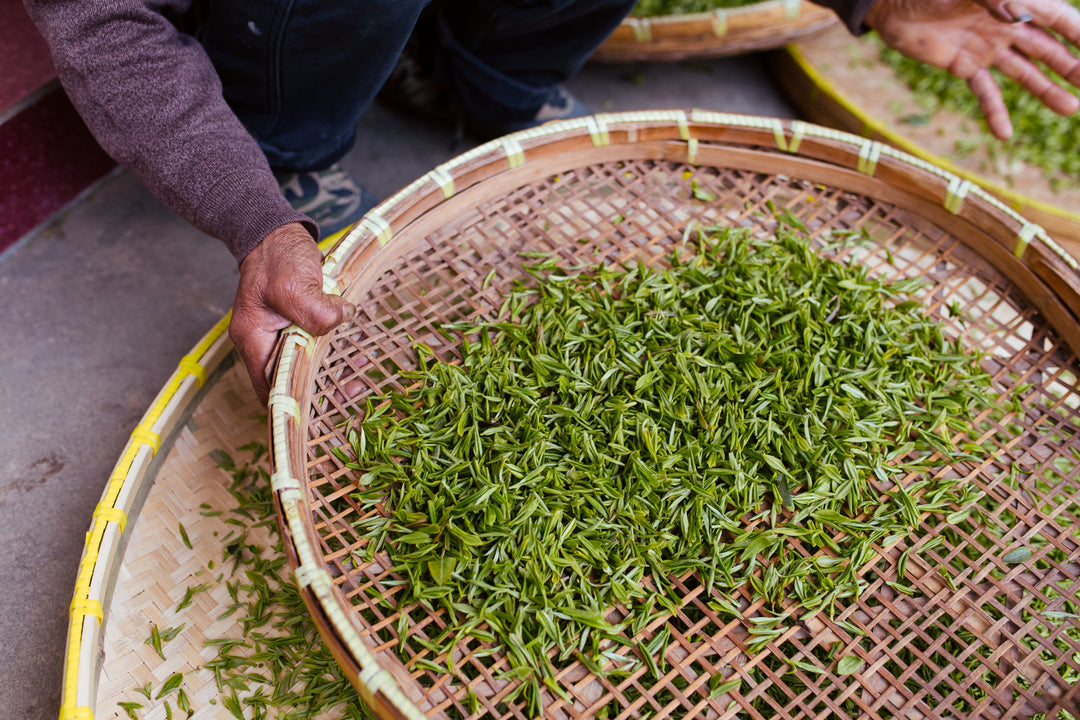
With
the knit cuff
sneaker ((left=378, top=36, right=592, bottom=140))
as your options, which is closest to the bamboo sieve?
the knit cuff

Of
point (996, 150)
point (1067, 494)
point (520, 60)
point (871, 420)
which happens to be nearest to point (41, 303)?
point (520, 60)

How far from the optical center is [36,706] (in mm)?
1363

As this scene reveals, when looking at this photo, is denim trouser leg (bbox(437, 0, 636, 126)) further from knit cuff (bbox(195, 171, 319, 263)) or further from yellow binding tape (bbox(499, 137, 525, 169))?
knit cuff (bbox(195, 171, 319, 263))

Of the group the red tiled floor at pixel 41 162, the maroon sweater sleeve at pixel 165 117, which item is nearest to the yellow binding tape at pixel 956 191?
the maroon sweater sleeve at pixel 165 117

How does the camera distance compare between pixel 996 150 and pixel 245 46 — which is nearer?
pixel 245 46

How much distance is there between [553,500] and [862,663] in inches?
19.6

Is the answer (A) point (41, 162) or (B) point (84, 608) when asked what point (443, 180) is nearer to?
(B) point (84, 608)

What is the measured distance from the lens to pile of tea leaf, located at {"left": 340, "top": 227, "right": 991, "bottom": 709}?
113cm

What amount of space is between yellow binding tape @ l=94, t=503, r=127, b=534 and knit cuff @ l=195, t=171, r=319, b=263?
0.44m

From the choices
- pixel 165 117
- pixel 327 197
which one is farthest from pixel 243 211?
pixel 327 197

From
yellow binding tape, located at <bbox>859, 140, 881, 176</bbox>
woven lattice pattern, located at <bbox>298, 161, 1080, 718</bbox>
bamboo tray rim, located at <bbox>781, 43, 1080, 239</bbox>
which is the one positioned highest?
yellow binding tape, located at <bbox>859, 140, 881, 176</bbox>

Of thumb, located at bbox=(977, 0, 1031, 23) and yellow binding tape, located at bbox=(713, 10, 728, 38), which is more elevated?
thumb, located at bbox=(977, 0, 1031, 23)

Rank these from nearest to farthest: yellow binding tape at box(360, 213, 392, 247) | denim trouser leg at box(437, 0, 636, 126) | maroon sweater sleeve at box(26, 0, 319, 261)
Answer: maroon sweater sleeve at box(26, 0, 319, 261) → yellow binding tape at box(360, 213, 392, 247) → denim trouser leg at box(437, 0, 636, 126)

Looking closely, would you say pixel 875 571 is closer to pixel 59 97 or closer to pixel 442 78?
pixel 442 78
